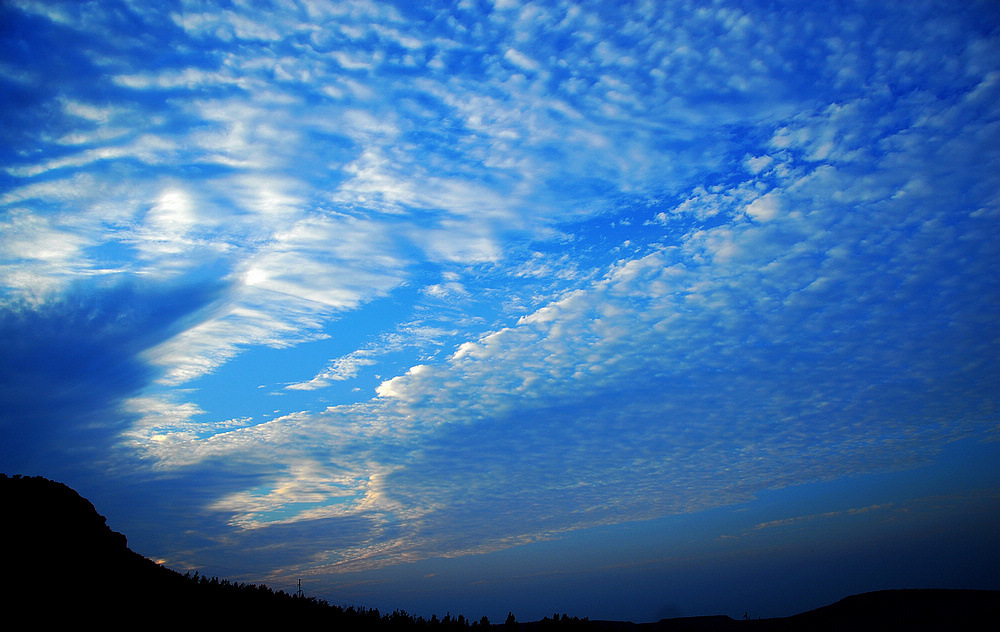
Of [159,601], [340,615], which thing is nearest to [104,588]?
[159,601]

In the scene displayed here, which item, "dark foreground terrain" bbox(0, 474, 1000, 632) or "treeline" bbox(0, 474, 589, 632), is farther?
"treeline" bbox(0, 474, 589, 632)

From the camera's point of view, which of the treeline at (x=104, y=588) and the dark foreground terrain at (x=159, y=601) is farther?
the treeline at (x=104, y=588)

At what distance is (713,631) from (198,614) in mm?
21684

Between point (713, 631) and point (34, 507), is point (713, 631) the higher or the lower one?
the lower one

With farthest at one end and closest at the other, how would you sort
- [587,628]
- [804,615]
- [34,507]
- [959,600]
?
[34,507], [587,628], [804,615], [959,600]

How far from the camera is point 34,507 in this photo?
23156 millimetres

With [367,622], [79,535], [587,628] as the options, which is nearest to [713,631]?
[587,628]

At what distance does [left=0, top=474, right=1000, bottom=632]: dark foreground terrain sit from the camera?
54.2ft

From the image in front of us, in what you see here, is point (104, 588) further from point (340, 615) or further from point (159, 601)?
point (340, 615)

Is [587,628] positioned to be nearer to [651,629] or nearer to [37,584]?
[651,629]

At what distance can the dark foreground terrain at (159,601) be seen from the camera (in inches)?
650

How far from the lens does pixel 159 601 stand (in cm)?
2167

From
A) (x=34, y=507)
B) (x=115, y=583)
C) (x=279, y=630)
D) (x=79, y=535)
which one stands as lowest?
(x=279, y=630)

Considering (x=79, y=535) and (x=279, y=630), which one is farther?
(x=79, y=535)
